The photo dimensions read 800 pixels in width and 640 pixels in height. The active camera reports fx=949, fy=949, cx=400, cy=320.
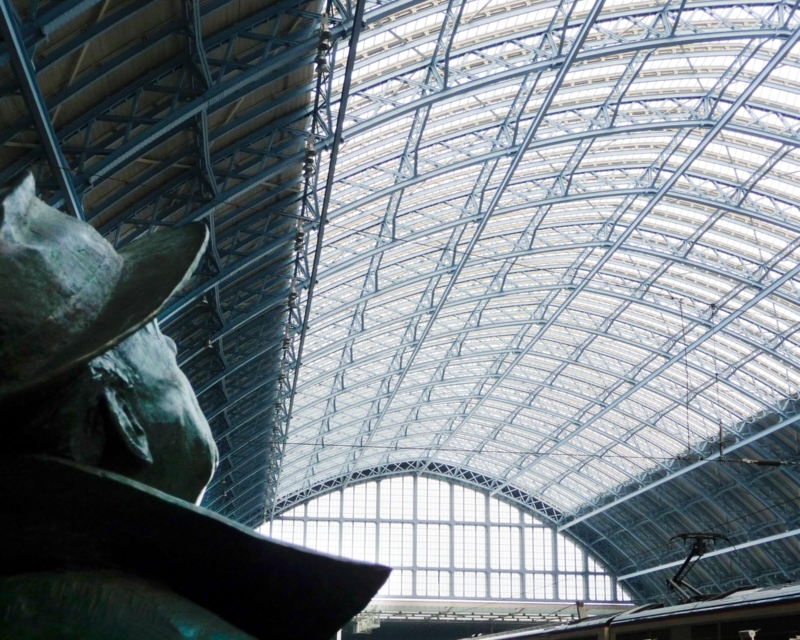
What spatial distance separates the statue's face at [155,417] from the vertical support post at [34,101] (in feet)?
31.2

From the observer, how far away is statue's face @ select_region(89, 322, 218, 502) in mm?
1493

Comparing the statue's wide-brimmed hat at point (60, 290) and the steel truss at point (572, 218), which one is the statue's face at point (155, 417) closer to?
the statue's wide-brimmed hat at point (60, 290)

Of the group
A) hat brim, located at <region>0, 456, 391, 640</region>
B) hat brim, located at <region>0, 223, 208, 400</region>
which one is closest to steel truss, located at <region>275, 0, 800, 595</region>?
hat brim, located at <region>0, 223, 208, 400</region>

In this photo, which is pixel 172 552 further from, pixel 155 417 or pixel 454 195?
pixel 454 195

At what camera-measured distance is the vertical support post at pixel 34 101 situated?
11617 mm

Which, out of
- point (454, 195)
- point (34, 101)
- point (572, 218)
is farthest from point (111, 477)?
point (572, 218)

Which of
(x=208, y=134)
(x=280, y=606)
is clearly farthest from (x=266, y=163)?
(x=280, y=606)

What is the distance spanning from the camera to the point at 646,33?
22.8 m

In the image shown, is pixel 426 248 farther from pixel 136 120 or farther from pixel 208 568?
pixel 208 568

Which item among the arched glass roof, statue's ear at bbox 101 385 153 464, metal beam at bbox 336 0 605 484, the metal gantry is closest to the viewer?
statue's ear at bbox 101 385 153 464

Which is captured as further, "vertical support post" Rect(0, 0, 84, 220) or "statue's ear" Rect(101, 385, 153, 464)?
"vertical support post" Rect(0, 0, 84, 220)

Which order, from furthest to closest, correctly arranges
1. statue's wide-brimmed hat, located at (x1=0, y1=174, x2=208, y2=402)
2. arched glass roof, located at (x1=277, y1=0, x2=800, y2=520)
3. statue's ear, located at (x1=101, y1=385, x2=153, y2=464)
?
1. arched glass roof, located at (x1=277, y1=0, x2=800, y2=520)
2. statue's ear, located at (x1=101, y1=385, x2=153, y2=464)
3. statue's wide-brimmed hat, located at (x1=0, y1=174, x2=208, y2=402)

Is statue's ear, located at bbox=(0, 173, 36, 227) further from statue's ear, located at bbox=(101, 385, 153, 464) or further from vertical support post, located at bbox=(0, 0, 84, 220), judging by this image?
vertical support post, located at bbox=(0, 0, 84, 220)

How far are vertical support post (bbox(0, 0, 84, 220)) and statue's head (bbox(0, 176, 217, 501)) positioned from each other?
9.53 meters
